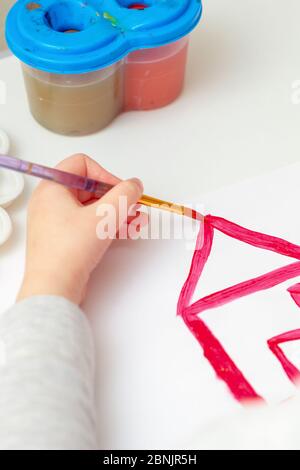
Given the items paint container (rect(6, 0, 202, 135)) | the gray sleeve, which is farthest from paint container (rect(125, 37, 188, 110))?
the gray sleeve

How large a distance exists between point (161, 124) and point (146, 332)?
11.7 inches

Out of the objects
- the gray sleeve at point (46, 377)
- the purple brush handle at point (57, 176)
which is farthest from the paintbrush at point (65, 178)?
the gray sleeve at point (46, 377)

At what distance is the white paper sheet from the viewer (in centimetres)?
52

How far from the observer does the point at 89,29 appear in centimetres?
67

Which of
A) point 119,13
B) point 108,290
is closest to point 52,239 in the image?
point 108,290

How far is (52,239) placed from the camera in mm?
565

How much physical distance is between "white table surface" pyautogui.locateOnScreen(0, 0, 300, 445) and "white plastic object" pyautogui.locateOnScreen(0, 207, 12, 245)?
1cm

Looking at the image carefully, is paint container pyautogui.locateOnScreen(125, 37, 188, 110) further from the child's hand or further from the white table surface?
the child's hand

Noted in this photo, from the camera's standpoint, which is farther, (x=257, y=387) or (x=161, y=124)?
(x=161, y=124)

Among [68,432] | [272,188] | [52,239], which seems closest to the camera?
[68,432]

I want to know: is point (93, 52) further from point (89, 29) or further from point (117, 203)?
point (117, 203)

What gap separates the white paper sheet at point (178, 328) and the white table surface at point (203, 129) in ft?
0.11
